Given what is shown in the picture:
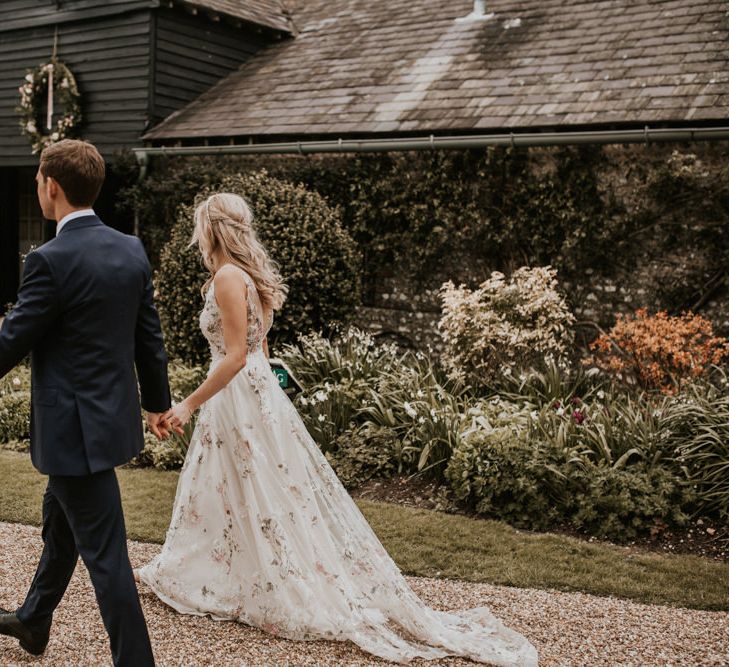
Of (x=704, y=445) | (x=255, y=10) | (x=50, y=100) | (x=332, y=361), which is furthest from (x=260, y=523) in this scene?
(x=255, y=10)

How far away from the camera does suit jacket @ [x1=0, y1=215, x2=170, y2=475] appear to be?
3.04m

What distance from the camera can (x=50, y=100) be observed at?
45.4ft

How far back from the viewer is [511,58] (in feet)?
37.2

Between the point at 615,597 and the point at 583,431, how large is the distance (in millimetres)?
1930

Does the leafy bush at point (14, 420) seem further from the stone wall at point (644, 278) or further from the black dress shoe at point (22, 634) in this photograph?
Answer: the stone wall at point (644, 278)

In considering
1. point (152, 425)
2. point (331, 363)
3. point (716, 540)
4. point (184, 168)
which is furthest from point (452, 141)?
point (152, 425)

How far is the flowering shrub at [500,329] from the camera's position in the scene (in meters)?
8.24

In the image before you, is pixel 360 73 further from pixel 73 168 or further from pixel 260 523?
pixel 73 168

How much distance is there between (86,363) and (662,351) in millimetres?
5957

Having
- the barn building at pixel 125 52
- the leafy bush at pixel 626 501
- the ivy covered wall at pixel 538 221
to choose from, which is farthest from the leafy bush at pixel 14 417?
the barn building at pixel 125 52

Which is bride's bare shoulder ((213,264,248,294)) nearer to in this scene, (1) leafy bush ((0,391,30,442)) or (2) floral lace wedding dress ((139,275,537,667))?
(2) floral lace wedding dress ((139,275,537,667))

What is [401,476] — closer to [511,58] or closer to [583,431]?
[583,431]

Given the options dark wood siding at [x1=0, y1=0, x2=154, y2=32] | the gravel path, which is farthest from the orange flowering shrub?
dark wood siding at [x1=0, y1=0, x2=154, y2=32]

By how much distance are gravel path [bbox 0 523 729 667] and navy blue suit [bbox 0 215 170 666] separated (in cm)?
61
